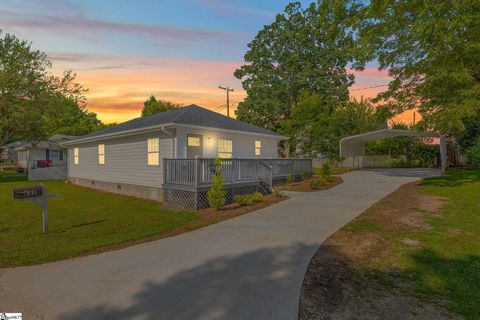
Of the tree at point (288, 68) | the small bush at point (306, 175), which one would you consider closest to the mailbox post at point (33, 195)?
the small bush at point (306, 175)

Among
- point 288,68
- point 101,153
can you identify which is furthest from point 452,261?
point 288,68

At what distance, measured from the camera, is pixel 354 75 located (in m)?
34.7

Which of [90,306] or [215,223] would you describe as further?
[215,223]

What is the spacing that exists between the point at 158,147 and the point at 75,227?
5.26 metres

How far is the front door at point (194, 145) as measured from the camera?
1224cm

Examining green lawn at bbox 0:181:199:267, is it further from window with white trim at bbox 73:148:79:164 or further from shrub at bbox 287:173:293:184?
window with white trim at bbox 73:148:79:164

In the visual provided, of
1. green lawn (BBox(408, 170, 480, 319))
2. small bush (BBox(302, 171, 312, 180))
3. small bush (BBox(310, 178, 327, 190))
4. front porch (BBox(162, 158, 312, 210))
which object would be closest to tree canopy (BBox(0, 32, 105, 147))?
front porch (BBox(162, 158, 312, 210))

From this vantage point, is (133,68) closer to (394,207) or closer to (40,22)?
(40,22)

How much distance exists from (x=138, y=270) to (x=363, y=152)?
32077 mm

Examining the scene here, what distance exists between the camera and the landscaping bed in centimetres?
335

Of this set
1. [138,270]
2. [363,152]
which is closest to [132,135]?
[138,270]

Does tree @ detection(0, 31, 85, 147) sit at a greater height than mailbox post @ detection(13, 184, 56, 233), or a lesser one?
greater

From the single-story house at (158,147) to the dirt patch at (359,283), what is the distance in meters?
5.84

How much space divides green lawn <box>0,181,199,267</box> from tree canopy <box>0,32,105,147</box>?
13.5 m
